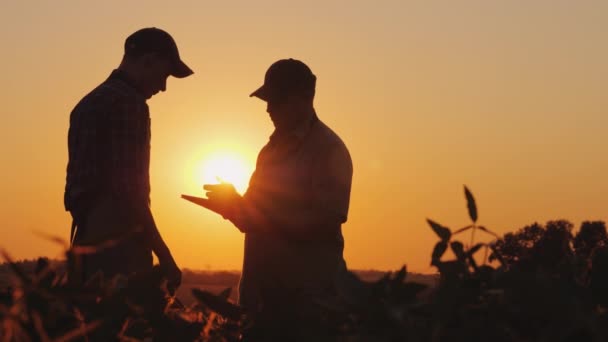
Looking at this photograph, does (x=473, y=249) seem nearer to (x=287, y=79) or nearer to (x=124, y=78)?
(x=287, y=79)

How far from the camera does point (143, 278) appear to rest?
202cm

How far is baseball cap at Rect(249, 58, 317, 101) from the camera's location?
5.96 metres

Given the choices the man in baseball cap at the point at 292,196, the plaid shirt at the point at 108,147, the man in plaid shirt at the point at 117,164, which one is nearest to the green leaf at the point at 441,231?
the man in baseball cap at the point at 292,196

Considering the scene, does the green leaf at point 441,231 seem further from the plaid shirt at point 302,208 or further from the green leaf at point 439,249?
the plaid shirt at point 302,208

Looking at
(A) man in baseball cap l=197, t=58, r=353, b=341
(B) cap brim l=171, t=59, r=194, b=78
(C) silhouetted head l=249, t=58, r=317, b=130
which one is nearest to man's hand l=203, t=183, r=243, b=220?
(A) man in baseball cap l=197, t=58, r=353, b=341

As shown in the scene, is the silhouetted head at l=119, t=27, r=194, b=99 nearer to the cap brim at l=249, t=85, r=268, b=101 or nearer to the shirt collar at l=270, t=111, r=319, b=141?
the cap brim at l=249, t=85, r=268, b=101

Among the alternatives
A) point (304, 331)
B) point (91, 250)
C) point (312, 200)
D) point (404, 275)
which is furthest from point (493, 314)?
point (312, 200)

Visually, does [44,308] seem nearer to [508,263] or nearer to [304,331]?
[304,331]

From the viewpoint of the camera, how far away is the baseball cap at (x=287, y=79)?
19.6ft

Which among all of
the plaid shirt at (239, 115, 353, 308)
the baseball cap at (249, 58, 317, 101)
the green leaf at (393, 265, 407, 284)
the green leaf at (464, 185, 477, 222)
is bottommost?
the green leaf at (393, 265, 407, 284)

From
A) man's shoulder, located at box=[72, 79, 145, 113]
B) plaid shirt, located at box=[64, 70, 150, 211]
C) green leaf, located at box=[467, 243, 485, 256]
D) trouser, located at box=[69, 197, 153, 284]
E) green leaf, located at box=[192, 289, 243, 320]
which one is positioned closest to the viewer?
green leaf, located at box=[467, 243, 485, 256]

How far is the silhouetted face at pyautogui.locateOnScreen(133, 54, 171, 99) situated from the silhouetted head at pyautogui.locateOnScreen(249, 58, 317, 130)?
0.67 m

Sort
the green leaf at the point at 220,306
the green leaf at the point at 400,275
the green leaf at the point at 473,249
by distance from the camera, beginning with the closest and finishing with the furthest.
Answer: the green leaf at the point at 400,275
the green leaf at the point at 473,249
the green leaf at the point at 220,306

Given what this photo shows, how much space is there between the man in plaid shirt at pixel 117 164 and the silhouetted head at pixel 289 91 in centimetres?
80
